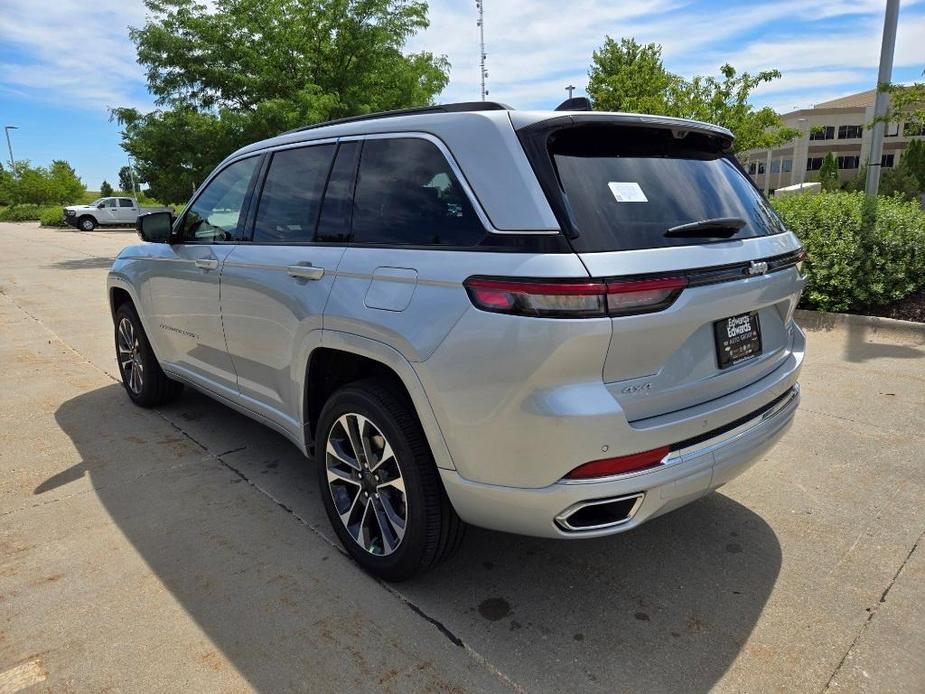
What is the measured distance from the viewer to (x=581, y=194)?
2.18 m

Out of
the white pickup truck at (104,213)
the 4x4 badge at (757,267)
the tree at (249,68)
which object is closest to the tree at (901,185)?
the tree at (249,68)

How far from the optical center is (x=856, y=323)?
22.1ft

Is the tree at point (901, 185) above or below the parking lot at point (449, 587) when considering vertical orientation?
below

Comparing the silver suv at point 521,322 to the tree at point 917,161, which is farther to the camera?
the tree at point 917,161

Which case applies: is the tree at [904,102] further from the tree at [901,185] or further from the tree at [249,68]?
the tree at [901,185]

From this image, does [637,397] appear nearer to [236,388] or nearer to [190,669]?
[190,669]

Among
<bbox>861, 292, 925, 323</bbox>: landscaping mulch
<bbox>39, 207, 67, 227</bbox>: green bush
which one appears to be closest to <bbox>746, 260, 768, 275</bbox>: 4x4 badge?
<bbox>861, 292, 925, 323</bbox>: landscaping mulch

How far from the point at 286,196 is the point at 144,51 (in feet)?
47.2

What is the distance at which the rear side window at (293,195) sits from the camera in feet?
A: 10.1

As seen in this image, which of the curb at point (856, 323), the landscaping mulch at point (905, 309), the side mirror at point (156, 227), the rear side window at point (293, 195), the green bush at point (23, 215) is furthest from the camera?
the green bush at point (23, 215)

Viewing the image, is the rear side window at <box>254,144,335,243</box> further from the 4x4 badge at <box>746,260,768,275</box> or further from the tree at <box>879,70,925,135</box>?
the tree at <box>879,70,925,135</box>

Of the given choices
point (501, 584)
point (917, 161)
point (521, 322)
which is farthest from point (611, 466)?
point (917, 161)

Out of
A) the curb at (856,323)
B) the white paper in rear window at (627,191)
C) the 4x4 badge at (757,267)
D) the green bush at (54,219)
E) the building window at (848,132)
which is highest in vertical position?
the building window at (848,132)

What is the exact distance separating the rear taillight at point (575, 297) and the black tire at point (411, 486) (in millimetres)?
609
